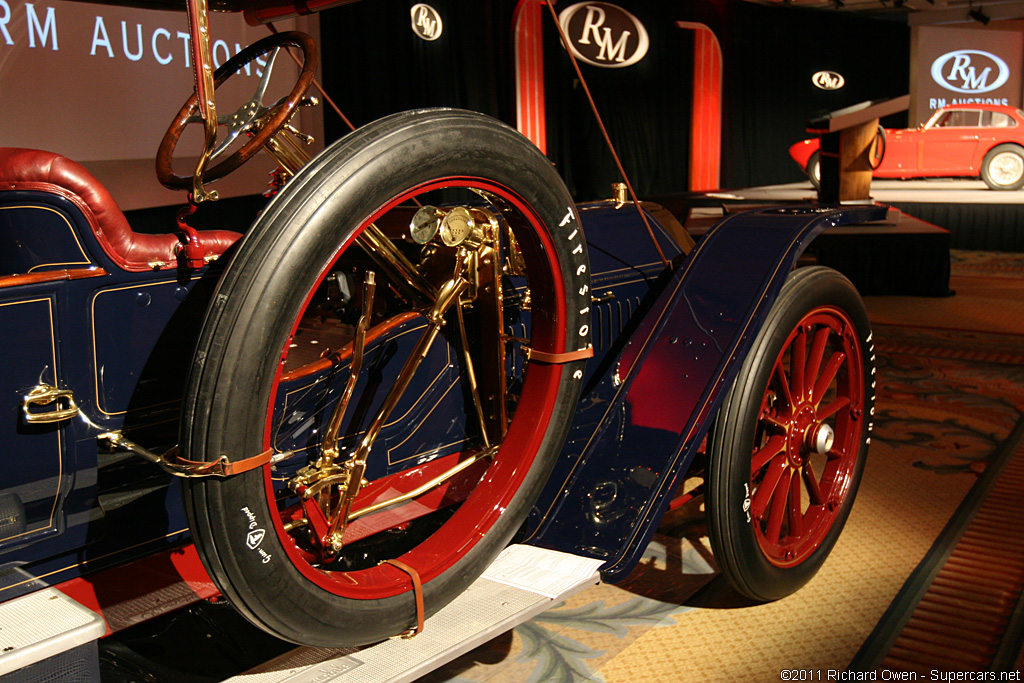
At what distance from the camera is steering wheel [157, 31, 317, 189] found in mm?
1434

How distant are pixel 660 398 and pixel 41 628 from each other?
3.92 feet

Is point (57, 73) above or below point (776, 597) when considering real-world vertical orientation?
above

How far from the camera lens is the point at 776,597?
6.61 ft

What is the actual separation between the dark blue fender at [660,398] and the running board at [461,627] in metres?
0.07

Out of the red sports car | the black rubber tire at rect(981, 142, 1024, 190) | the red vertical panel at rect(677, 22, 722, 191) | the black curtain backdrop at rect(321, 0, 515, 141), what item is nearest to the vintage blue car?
the black curtain backdrop at rect(321, 0, 515, 141)

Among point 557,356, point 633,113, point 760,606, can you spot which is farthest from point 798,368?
point 633,113

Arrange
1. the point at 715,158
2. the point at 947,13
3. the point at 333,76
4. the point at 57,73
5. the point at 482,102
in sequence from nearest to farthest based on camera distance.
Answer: the point at 57,73, the point at 333,76, the point at 482,102, the point at 715,158, the point at 947,13

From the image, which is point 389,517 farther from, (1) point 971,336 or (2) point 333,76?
(2) point 333,76

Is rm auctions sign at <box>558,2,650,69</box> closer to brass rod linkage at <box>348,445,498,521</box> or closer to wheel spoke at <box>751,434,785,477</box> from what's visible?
wheel spoke at <box>751,434,785,477</box>

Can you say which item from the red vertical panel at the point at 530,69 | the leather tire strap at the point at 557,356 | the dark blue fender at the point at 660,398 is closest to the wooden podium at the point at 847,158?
the red vertical panel at the point at 530,69

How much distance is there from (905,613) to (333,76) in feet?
19.1

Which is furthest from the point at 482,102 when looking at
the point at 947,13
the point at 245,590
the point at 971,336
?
the point at 947,13

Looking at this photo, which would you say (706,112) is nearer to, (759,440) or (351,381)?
(759,440)

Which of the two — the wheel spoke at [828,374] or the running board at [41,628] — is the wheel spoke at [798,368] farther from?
the running board at [41,628]
